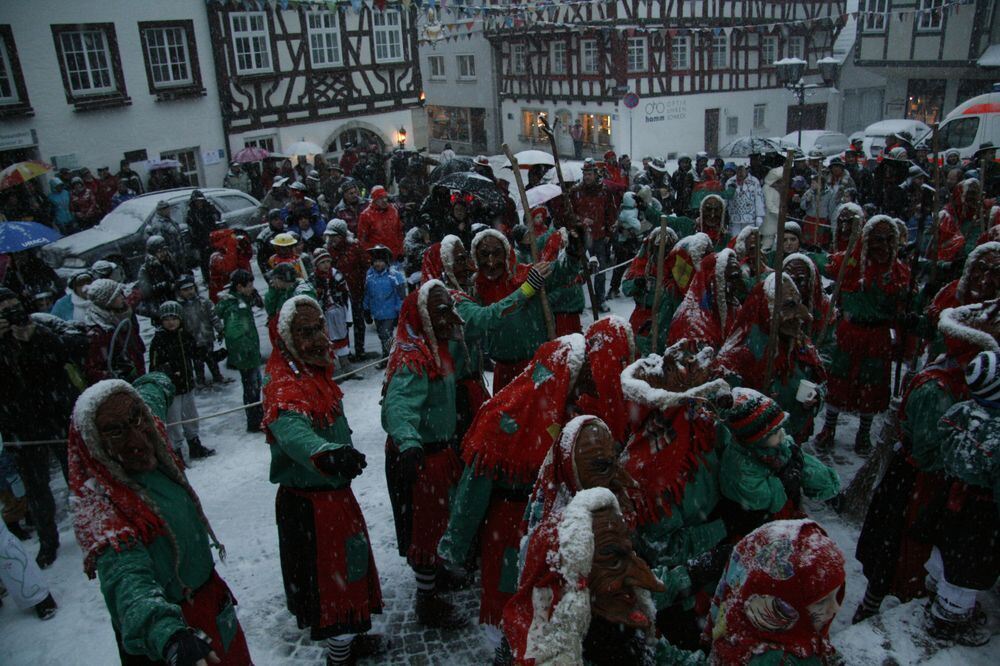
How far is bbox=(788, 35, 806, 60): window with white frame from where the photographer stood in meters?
33.1

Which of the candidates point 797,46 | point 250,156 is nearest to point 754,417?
point 250,156

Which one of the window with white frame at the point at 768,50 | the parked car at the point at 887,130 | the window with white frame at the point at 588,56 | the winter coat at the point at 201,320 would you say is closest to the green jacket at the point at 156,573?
the winter coat at the point at 201,320

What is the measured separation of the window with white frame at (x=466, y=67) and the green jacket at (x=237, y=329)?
3194cm

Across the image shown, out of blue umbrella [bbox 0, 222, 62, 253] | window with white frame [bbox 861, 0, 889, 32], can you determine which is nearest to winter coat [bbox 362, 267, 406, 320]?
blue umbrella [bbox 0, 222, 62, 253]

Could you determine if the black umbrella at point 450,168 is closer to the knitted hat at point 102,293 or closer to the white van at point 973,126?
the knitted hat at point 102,293

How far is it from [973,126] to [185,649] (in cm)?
2159

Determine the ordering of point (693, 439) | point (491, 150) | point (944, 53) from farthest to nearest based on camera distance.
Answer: point (491, 150)
point (944, 53)
point (693, 439)

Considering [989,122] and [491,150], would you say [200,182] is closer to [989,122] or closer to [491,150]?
[491,150]

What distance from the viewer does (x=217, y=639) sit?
3.41 metres

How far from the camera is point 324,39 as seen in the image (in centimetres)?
2509

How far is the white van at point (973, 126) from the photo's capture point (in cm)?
1786

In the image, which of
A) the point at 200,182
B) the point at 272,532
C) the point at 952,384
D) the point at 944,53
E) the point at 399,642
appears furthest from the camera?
the point at 944,53

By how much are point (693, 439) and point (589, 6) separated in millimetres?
29733

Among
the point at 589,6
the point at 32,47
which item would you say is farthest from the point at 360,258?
the point at 589,6
